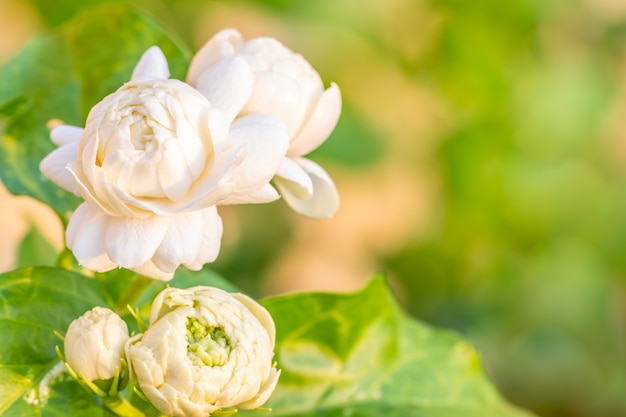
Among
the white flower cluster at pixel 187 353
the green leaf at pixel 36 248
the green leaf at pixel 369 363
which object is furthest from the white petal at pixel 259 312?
the green leaf at pixel 36 248

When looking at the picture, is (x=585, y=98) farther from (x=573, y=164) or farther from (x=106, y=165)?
(x=106, y=165)

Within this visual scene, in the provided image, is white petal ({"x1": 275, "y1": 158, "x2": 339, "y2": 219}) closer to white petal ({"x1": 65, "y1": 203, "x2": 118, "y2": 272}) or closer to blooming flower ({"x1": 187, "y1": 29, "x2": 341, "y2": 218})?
blooming flower ({"x1": 187, "y1": 29, "x2": 341, "y2": 218})

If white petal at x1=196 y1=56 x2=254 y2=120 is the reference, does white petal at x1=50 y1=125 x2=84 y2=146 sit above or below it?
below

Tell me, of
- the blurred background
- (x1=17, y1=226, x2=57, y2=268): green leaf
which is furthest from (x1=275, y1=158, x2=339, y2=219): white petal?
the blurred background

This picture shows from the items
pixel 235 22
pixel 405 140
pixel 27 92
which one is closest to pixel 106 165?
pixel 27 92

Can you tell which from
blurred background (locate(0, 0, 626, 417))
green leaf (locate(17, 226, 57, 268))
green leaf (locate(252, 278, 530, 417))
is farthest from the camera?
blurred background (locate(0, 0, 626, 417))

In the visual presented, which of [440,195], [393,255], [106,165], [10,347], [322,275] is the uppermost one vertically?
[106,165]

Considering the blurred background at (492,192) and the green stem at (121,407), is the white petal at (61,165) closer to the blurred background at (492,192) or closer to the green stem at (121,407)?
the green stem at (121,407)
